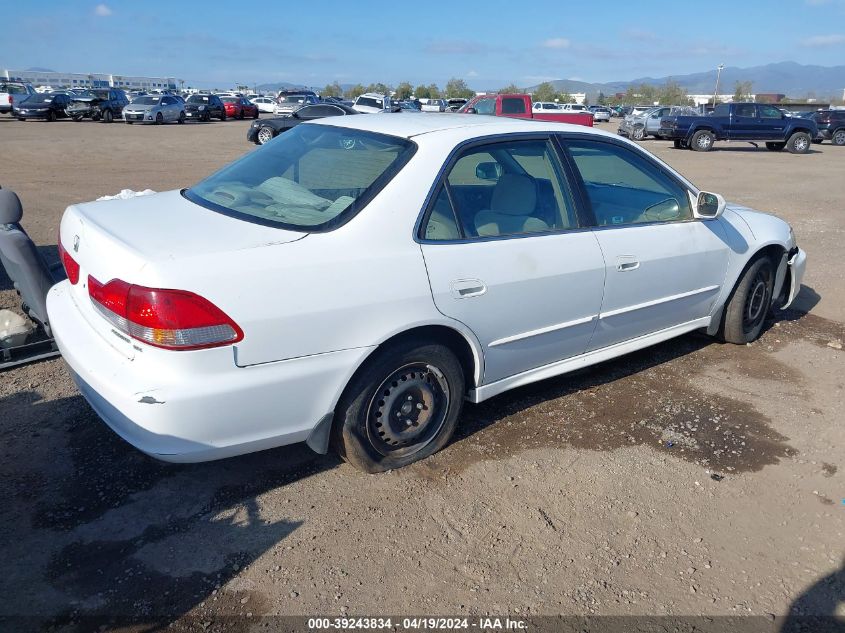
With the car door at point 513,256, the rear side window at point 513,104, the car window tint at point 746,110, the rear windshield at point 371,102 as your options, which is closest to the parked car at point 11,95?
the rear windshield at point 371,102

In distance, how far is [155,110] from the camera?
104 ft

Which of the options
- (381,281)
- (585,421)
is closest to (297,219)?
(381,281)

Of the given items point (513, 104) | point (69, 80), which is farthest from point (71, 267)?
point (69, 80)

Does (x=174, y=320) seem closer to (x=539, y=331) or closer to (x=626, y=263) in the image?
(x=539, y=331)

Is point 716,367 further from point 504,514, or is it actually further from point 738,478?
point 504,514

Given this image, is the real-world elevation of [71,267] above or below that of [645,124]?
below

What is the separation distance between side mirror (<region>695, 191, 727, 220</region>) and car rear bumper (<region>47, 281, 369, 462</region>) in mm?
2605

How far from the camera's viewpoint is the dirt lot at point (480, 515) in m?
2.65

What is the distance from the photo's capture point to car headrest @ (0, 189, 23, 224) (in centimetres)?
444

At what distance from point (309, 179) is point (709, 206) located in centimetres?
257

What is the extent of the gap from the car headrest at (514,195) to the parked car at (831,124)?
32.9 m

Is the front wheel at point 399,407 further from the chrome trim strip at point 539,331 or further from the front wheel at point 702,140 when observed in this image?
the front wheel at point 702,140

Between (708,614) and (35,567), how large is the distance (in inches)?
104

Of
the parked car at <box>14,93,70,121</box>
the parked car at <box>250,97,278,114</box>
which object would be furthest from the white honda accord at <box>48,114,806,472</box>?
the parked car at <box>250,97,278,114</box>
